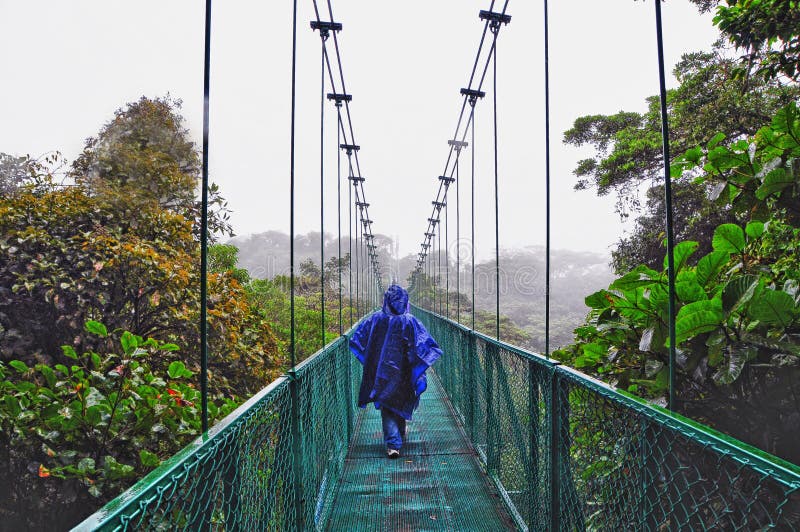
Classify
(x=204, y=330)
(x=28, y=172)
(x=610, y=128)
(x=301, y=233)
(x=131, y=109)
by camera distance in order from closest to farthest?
(x=204, y=330), (x=28, y=172), (x=131, y=109), (x=610, y=128), (x=301, y=233)

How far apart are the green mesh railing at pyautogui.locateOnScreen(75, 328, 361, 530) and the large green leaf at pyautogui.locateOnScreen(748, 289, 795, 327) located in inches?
48.8

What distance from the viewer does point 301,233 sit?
41062 millimetres

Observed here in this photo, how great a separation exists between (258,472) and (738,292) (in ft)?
4.12

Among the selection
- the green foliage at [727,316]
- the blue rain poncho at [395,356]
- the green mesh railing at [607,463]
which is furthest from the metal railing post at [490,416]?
the green foliage at [727,316]

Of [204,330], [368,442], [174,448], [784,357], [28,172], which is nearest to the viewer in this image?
[204,330]

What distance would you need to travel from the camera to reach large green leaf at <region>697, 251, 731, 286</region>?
1.43 metres

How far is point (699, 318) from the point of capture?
1226 millimetres

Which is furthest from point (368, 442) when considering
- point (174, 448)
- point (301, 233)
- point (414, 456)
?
point (301, 233)

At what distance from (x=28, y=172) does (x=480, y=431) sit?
169 inches

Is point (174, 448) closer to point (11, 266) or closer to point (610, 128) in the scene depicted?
point (11, 266)

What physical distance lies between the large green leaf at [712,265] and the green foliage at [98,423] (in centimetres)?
182

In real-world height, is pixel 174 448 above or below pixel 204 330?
below

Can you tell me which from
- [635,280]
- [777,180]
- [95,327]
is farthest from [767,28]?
[95,327]

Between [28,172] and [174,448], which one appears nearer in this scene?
[174,448]
